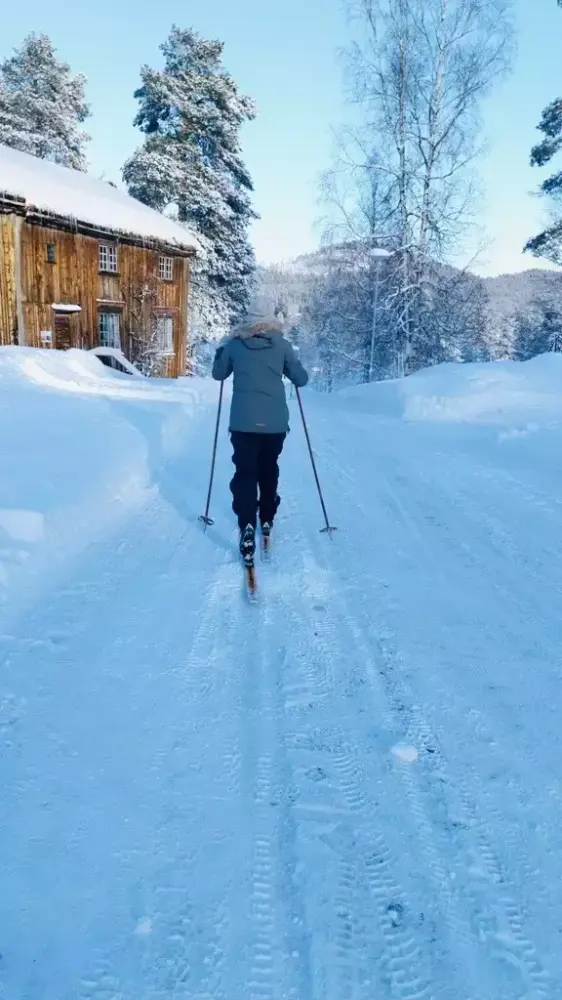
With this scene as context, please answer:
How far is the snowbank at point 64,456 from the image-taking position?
4.36 m

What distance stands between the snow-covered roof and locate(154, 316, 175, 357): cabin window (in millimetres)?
3250

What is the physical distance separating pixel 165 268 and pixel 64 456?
22550mm

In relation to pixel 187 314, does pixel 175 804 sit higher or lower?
lower

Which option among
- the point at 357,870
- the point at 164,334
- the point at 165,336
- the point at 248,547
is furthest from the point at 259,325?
the point at 165,336

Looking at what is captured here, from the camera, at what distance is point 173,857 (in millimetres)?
1913

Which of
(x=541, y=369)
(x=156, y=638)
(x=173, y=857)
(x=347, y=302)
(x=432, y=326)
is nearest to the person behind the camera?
(x=173, y=857)

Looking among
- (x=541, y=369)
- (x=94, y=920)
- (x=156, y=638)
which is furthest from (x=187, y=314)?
(x=94, y=920)

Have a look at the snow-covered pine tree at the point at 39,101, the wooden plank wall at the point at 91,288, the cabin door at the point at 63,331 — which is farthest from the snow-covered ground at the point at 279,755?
the snow-covered pine tree at the point at 39,101

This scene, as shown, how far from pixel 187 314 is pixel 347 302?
931cm

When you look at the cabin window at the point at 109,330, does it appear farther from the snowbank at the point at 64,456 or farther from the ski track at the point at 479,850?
the ski track at the point at 479,850

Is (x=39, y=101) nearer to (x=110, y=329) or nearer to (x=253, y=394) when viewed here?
(x=110, y=329)

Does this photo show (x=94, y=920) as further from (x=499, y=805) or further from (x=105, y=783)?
(x=499, y=805)

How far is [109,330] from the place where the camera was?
2431 cm

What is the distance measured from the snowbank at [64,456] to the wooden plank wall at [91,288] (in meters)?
8.79
